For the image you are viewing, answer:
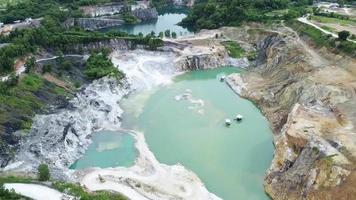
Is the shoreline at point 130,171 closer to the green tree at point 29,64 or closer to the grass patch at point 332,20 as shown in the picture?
the green tree at point 29,64

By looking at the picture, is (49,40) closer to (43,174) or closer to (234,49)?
(234,49)

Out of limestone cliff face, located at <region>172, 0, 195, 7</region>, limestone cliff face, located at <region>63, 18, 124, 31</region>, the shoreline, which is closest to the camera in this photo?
the shoreline

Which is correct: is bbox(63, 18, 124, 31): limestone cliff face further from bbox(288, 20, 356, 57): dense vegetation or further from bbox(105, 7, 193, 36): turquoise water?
bbox(288, 20, 356, 57): dense vegetation

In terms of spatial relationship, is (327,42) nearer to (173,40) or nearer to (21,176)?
(173,40)

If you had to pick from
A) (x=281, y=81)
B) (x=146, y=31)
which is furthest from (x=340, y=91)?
(x=146, y=31)

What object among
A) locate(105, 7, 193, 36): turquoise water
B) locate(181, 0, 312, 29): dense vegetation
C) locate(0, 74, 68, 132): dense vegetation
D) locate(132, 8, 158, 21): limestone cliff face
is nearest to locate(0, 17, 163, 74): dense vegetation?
locate(0, 74, 68, 132): dense vegetation
